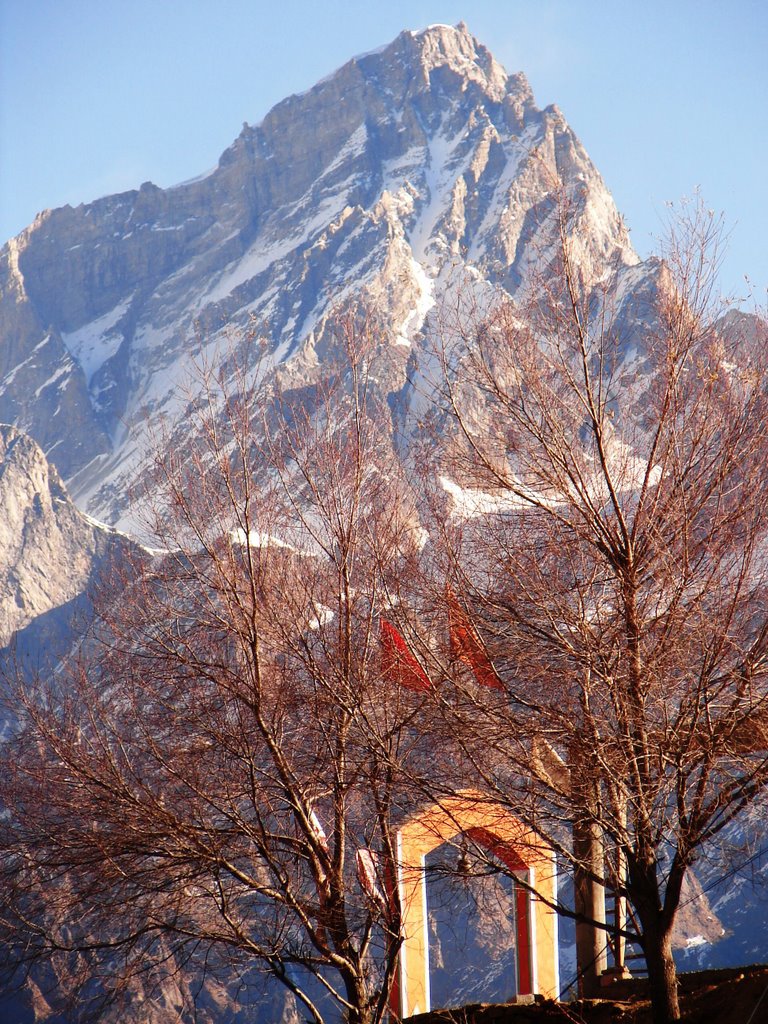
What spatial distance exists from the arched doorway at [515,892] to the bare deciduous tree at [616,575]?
0.33 meters

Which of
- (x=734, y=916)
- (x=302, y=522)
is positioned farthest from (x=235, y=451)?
(x=734, y=916)

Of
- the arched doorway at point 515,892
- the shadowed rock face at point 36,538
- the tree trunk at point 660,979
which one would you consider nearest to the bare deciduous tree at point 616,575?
the tree trunk at point 660,979

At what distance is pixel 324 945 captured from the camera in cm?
816

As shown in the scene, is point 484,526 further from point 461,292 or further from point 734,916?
point 734,916

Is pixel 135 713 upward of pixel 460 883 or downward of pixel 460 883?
upward

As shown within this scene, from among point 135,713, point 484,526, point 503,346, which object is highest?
point 503,346

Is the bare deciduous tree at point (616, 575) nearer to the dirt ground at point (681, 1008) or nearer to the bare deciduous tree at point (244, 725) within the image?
the dirt ground at point (681, 1008)

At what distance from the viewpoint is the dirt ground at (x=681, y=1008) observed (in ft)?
23.6

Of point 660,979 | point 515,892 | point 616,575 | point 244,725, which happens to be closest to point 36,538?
point 515,892

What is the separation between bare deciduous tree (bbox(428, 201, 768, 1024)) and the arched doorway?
0.33 m

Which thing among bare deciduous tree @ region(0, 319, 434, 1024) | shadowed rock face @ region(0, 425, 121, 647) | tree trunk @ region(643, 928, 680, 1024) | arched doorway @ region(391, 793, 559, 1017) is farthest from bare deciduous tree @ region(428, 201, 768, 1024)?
shadowed rock face @ region(0, 425, 121, 647)

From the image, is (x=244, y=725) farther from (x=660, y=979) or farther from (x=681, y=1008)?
(x=681, y=1008)

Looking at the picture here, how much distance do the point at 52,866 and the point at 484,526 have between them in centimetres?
358

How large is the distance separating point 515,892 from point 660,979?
355 centimetres
